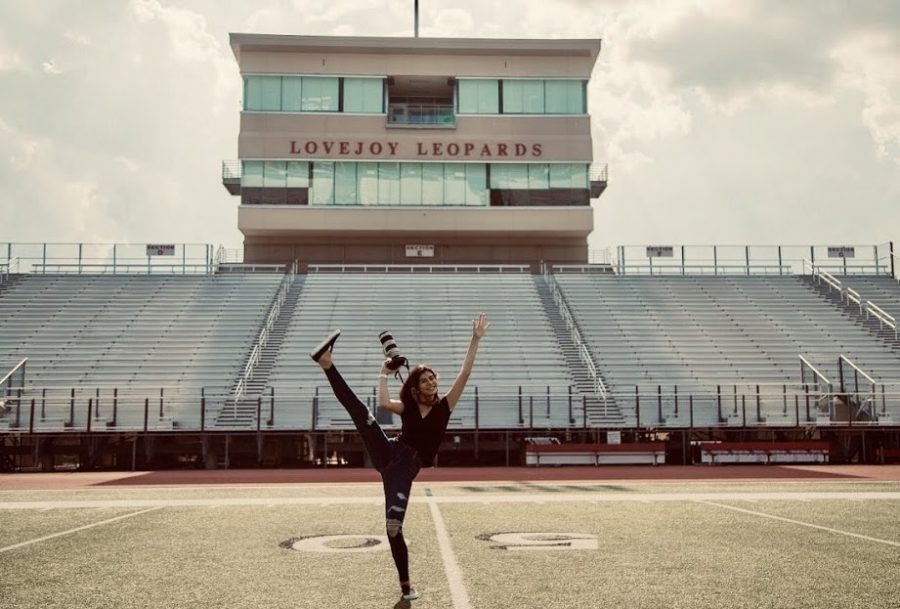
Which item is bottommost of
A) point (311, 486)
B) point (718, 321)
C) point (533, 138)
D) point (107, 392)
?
point (311, 486)

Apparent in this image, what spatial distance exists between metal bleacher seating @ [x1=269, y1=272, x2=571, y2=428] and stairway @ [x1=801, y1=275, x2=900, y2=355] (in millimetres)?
12305

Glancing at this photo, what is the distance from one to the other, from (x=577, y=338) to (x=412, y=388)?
82.4ft

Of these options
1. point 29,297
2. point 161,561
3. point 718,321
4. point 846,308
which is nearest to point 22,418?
point 29,297

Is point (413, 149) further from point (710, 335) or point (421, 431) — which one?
point (421, 431)

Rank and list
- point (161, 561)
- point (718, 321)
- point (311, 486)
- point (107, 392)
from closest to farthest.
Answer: point (161, 561), point (311, 486), point (107, 392), point (718, 321)

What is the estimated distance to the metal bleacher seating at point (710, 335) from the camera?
2727 cm

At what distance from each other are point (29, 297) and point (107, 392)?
11.2 meters

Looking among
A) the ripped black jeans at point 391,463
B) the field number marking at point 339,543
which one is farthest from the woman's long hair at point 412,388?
the field number marking at point 339,543

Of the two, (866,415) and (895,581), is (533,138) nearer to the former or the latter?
(866,415)

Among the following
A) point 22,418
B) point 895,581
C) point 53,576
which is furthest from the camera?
point 22,418

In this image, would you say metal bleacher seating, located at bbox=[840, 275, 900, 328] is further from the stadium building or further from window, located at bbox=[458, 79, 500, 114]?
window, located at bbox=[458, 79, 500, 114]

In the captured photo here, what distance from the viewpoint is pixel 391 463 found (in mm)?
6051

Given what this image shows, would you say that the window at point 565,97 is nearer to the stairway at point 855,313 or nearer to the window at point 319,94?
the window at point 319,94

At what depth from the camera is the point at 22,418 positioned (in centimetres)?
2275
